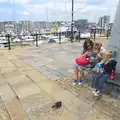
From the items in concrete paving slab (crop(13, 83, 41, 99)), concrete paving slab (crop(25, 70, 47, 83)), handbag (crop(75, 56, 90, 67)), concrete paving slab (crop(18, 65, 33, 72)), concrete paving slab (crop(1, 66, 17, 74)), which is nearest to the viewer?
concrete paving slab (crop(13, 83, 41, 99))

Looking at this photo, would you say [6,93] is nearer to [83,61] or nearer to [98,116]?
[83,61]

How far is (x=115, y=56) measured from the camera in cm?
431

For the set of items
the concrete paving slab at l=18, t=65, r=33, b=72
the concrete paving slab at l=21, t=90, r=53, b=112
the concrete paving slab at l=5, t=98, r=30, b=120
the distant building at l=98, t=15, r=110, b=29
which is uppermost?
the distant building at l=98, t=15, r=110, b=29

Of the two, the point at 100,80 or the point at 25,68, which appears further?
the point at 25,68

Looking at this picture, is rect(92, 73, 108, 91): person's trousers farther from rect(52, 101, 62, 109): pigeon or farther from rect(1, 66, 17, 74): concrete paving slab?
rect(1, 66, 17, 74): concrete paving slab

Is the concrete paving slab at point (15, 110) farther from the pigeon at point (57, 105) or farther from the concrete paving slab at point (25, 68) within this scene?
the concrete paving slab at point (25, 68)

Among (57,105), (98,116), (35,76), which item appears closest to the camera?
(98,116)

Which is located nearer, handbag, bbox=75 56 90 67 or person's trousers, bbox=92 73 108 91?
person's trousers, bbox=92 73 108 91

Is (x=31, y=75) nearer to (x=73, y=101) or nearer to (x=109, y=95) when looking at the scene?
(x=73, y=101)

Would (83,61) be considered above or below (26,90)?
above

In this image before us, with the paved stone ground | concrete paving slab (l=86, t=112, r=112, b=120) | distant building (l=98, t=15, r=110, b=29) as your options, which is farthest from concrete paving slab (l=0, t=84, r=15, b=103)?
distant building (l=98, t=15, r=110, b=29)

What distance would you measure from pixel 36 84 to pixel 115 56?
2.11 meters

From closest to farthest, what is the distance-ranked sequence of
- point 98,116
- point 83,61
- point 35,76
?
point 98,116 < point 83,61 < point 35,76

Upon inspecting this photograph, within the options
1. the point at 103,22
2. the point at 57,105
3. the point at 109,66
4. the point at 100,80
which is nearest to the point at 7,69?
the point at 57,105
